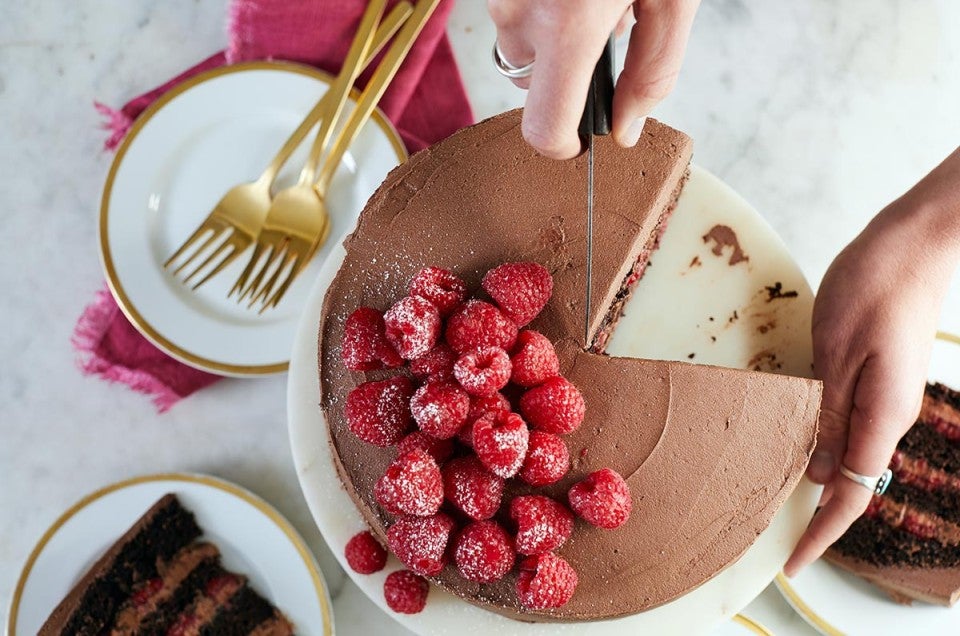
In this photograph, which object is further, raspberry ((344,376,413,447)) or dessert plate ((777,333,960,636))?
dessert plate ((777,333,960,636))

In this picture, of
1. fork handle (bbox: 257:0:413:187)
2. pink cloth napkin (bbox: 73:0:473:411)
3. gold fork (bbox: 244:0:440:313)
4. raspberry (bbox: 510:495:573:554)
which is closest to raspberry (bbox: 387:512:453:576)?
raspberry (bbox: 510:495:573:554)

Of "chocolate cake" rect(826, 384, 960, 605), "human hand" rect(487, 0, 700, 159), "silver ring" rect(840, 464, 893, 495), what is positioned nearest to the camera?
"human hand" rect(487, 0, 700, 159)

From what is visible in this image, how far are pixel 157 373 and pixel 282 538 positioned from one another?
64cm

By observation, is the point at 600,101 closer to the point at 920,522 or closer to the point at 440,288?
the point at 440,288

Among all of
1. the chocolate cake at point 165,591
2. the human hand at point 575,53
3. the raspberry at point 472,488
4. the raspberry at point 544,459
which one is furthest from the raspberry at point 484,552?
the chocolate cake at point 165,591

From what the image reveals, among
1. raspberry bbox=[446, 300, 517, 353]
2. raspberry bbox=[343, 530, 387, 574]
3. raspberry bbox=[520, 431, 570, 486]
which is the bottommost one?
raspberry bbox=[343, 530, 387, 574]

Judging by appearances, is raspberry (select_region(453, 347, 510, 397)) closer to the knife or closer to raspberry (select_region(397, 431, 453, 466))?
raspberry (select_region(397, 431, 453, 466))

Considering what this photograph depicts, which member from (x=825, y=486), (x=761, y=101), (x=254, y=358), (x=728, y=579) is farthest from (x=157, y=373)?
(x=761, y=101)

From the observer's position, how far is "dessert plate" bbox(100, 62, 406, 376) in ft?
7.84

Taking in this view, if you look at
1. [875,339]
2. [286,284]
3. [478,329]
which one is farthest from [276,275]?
[875,339]

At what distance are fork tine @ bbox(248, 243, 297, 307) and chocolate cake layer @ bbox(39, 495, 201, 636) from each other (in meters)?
0.63

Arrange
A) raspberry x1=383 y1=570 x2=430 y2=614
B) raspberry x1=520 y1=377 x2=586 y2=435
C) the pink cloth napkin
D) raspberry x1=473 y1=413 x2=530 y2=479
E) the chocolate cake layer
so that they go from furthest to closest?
the pink cloth napkin
the chocolate cake layer
raspberry x1=383 y1=570 x2=430 y2=614
raspberry x1=520 y1=377 x2=586 y2=435
raspberry x1=473 y1=413 x2=530 y2=479

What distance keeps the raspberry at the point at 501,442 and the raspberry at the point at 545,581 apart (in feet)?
0.67

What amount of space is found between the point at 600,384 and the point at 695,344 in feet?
1.42
